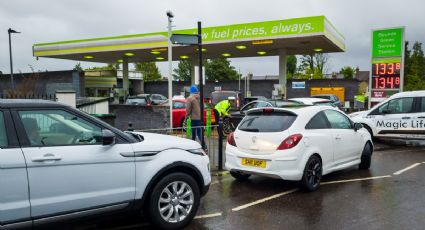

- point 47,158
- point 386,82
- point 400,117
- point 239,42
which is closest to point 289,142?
point 47,158

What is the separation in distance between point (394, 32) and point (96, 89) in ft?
111

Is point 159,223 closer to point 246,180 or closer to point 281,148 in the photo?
point 281,148

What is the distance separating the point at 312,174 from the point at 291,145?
2.43ft

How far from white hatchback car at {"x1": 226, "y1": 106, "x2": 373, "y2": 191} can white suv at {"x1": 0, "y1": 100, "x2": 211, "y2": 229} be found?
6.01ft

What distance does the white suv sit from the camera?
3896mm

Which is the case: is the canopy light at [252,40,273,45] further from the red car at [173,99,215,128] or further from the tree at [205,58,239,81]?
the tree at [205,58,239,81]

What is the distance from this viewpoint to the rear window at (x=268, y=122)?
22.7ft

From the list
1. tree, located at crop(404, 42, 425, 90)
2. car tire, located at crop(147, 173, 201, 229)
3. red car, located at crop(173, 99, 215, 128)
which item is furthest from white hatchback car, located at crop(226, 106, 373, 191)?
tree, located at crop(404, 42, 425, 90)

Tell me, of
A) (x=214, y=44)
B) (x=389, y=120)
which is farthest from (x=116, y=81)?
(x=389, y=120)

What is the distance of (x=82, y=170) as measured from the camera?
13.9 feet

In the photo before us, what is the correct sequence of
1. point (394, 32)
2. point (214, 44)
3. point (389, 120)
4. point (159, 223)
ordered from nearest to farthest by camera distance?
point (159, 223) < point (389, 120) < point (394, 32) < point (214, 44)

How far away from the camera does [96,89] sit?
4338 centimetres

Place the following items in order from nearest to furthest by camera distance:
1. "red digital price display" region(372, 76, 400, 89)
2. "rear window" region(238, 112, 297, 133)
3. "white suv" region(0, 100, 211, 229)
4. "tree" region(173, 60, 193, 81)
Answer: "white suv" region(0, 100, 211, 229) < "rear window" region(238, 112, 297, 133) < "red digital price display" region(372, 76, 400, 89) < "tree" region(173, 60, 193, 81)

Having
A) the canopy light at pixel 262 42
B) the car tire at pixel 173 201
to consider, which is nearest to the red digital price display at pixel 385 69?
the canopy light at pixel 262 42
